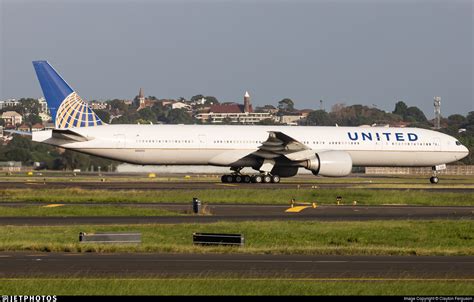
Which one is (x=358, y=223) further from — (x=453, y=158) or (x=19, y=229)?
(x=453, y=158)

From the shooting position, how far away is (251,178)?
56344 millimetres

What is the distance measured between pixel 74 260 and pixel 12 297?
5900mm

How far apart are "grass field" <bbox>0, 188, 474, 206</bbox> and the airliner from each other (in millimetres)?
10099

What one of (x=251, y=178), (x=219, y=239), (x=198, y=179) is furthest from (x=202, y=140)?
(x=219, y=239)

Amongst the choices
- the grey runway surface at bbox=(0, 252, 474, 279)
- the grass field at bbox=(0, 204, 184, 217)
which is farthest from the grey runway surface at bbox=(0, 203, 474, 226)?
the grey runway surface at bbox=(0, 252, 474, 279)

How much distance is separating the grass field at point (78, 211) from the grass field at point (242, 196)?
195 inches

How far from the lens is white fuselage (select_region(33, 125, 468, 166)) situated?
5472 centimetres

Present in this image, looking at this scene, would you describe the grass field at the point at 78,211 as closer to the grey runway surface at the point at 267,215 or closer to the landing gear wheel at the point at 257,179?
the grey runway surface at the point at 267,215

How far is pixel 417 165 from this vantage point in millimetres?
60500

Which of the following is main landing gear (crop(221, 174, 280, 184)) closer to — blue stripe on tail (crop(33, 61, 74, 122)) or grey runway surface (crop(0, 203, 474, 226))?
blue stripe on tail (crop(33, 61, 74, 122))

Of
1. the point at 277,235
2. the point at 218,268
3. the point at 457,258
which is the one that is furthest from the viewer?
the point at 277,235

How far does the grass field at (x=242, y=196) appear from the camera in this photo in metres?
40.9

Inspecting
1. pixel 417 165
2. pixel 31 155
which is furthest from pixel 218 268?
pixel 31 155

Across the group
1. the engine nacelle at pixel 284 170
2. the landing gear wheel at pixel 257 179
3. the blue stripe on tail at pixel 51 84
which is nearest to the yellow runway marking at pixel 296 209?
the landing gear wheel at pixel 257 179
